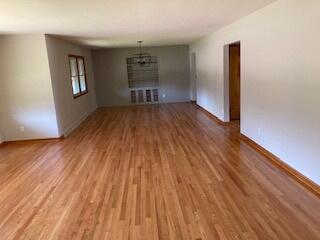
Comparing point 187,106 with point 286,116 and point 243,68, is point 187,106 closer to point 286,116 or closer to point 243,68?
point 243,68

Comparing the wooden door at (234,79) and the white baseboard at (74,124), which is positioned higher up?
the wooden door at (234,79)

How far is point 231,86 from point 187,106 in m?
3.12

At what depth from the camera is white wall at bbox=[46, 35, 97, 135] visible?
215 inches

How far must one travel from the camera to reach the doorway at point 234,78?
577 cm

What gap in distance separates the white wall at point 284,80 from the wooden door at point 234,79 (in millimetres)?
623

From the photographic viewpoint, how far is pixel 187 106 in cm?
899

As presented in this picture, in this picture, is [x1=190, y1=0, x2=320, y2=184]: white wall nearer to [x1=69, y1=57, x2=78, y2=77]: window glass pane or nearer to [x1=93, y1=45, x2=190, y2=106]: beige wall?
[x1=69, y1=57, x2=78, y2=77]: window glass pane

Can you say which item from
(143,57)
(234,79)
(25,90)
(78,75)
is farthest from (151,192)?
(143,57)

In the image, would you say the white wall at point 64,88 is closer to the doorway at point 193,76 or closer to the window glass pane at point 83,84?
the window glass pane at point 83,84

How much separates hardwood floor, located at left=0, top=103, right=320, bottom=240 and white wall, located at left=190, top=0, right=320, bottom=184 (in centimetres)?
35

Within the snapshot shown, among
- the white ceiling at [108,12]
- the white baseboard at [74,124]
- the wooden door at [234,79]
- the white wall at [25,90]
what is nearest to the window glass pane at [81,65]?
the white baseboard at [74,124]

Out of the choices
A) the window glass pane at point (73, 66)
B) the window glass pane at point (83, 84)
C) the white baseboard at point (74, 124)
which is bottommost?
the white baseboard at point (74, 124)

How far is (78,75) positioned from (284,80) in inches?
233

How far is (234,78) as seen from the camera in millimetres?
5934
